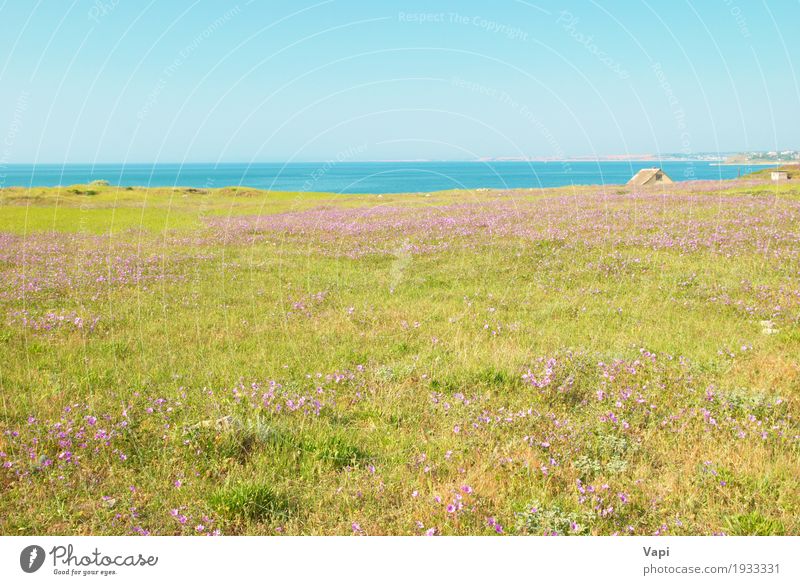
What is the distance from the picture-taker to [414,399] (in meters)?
7.73

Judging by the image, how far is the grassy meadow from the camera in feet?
17.4

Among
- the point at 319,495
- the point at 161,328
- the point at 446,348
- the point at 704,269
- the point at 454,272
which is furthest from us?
the point at 454,272

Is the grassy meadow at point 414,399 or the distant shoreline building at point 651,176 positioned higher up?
the distant shoreline building at point 651,176

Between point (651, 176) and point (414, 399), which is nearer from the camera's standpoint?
point (414, 399)

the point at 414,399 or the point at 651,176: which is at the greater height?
the point at 651,176

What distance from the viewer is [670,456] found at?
20.2 feet

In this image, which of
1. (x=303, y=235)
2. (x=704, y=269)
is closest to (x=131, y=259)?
(x=303, y=235)

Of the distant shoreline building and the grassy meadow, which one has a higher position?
the distant shoreline building

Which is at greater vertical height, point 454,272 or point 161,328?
point 454,272

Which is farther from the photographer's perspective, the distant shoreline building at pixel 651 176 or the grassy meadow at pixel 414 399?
the distant shoreline building at pixel 651 176

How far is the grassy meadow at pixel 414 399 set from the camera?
5.29m
